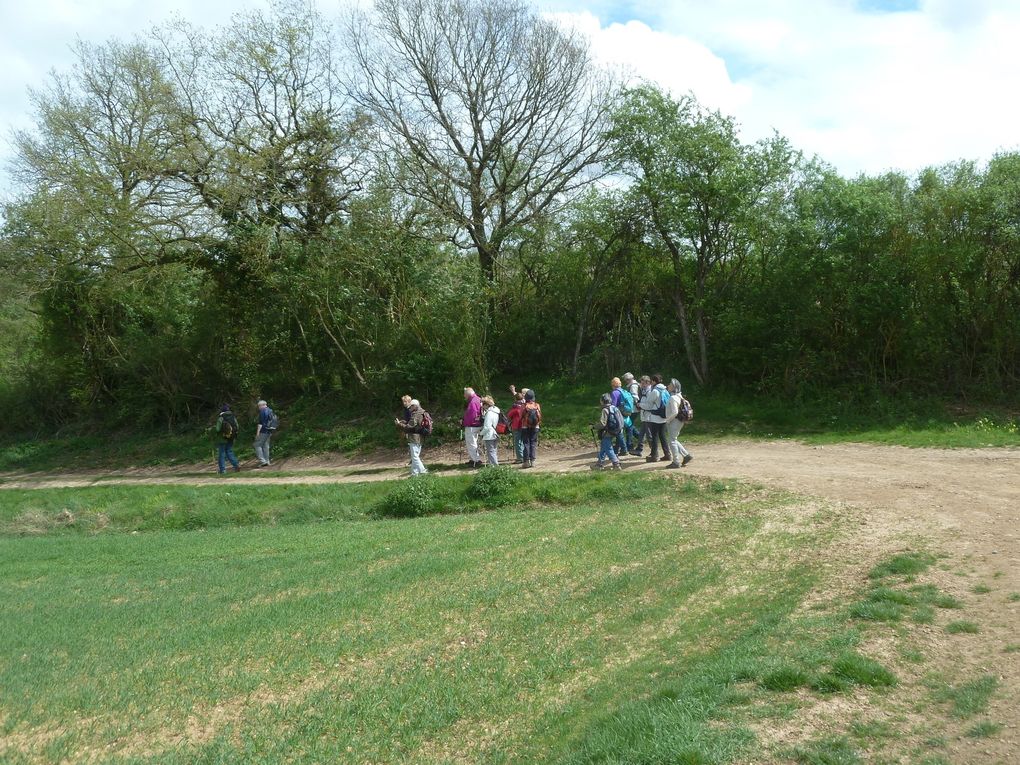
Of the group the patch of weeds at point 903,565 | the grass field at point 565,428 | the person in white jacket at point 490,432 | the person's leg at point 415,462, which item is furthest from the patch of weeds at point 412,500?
the patch of weeds at point 903,565

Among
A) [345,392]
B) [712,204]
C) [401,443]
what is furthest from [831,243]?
[345,392]

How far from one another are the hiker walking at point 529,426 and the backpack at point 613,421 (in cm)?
181

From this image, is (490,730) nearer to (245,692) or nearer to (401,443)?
(245,692)

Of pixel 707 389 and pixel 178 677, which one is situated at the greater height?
pixel 707 389

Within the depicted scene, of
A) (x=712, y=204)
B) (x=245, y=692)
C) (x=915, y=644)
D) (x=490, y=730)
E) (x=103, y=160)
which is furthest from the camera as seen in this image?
(x=103, y=160)

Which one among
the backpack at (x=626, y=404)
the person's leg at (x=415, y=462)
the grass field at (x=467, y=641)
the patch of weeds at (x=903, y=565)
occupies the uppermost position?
the backpack at (x=626, y=404)

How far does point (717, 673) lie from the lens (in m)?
5.78

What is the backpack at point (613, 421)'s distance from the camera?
15375mm

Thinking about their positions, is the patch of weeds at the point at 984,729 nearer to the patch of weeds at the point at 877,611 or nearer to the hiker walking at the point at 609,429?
the patch of weeds at the point at 877,611

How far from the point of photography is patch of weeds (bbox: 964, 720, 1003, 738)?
4.61 m

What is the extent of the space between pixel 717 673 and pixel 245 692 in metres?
3.69

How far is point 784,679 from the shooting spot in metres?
5.51

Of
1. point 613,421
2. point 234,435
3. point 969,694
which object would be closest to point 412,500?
point 613,421

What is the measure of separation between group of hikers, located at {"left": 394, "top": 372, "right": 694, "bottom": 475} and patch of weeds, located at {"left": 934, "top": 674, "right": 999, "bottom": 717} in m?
9.36
